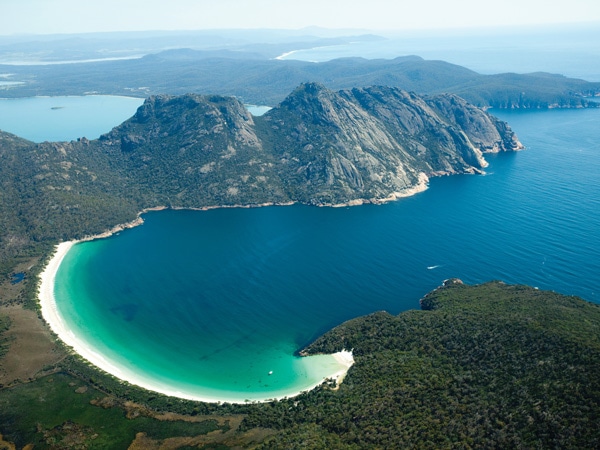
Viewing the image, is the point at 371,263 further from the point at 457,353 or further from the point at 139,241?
the point at 139,241

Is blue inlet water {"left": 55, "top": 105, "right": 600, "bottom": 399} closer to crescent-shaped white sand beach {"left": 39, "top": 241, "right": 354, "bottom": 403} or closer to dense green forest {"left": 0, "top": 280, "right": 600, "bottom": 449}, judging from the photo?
crescent-shaped white sand beach {"left": 39, "top": 241, "right": 354, "bottom": 403}

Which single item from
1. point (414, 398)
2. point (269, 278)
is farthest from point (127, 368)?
point (414, 398)

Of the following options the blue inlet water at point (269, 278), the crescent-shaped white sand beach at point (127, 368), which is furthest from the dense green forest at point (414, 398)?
the blue inlet water at point (269, 278)

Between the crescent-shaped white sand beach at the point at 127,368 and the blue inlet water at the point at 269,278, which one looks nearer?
the crescent-shaped white sand beach at the point at 127,368

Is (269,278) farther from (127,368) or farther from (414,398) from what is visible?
(414,398)

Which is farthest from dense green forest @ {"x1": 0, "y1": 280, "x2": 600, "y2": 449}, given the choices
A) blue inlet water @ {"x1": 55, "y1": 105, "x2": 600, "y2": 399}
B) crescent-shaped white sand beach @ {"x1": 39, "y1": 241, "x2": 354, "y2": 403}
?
blue inlet water @ {"x1": 55, "y1": 105, "x2": 600, "y2": 399}

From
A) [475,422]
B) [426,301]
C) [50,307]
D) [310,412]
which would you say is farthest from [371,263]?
[50,307]

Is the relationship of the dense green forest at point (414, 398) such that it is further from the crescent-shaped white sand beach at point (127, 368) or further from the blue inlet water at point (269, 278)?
the blue inlet water at point (269, 278)
